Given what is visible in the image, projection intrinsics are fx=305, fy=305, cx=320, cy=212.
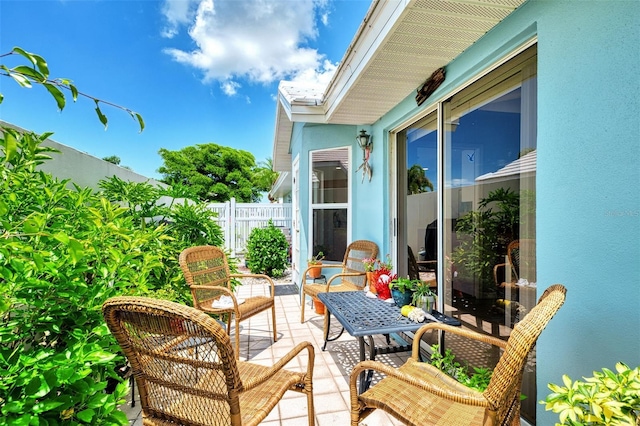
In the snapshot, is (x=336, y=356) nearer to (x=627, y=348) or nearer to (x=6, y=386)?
(x=627, y=348)

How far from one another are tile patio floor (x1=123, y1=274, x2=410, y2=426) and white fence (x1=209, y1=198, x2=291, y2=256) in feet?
13.8

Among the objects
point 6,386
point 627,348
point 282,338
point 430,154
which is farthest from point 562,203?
point 282,338

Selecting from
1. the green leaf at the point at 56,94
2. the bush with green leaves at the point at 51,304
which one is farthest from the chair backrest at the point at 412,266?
the green leaf at the point at 56,94

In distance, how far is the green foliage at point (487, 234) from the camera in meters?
2.00

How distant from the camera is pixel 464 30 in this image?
2.01 metres

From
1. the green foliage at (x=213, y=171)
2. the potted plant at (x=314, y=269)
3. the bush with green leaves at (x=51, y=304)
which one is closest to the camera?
the bush with green leaves at (x=51, y=304)

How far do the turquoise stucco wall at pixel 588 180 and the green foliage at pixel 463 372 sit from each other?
366 millimetres

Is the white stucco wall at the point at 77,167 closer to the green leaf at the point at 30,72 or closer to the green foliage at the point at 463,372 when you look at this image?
the green leaf at the point at 30,72

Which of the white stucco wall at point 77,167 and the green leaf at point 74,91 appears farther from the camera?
the white stucco wall at point 77,167

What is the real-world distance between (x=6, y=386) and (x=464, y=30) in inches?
111

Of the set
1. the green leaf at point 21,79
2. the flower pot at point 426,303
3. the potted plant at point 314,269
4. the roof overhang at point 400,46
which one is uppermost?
the roof overhang at point 400,46

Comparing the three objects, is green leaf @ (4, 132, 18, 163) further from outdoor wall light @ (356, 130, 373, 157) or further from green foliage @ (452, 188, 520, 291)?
outdoor wall light @ (356, 130, 373, 157)

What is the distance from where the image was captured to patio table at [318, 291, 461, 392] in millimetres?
2115

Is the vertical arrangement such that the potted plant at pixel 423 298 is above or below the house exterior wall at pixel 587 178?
below
